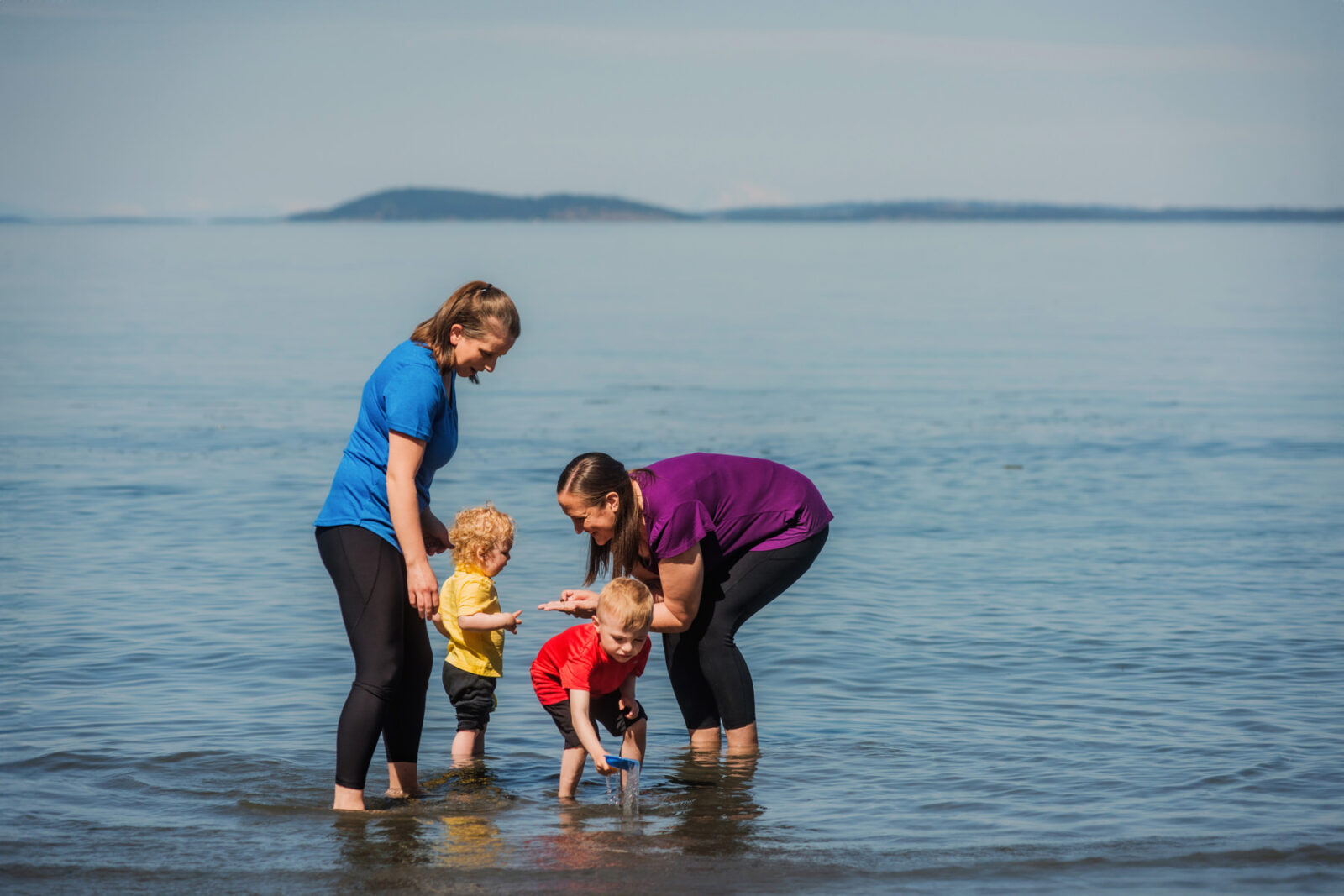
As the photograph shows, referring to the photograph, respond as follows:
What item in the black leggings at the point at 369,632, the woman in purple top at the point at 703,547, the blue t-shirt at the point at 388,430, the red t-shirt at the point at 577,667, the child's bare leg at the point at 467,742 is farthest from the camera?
the child's bare leg at the point at 467,742

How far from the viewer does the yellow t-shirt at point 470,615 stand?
18.0 feet

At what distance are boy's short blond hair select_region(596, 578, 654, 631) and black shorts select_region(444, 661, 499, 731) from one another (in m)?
0.95

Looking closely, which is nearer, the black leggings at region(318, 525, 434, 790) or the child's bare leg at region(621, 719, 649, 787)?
the black leggings at region(318, 525, 434, 790)

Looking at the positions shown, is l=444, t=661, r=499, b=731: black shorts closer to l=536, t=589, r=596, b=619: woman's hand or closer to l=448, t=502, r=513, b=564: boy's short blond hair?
l=448, t=502, r=513, b=564: boy's short blond hair

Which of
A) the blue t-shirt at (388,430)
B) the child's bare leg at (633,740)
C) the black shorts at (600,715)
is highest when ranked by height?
the blue t-shirt at (388,430)

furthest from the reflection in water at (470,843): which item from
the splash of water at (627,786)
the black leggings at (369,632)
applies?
the splash of water at (627,786)

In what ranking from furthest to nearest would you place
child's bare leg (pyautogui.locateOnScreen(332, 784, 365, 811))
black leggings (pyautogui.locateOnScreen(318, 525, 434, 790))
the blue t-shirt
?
1. child's bare leg (pyautogui.locateOnScreen(332, 784, 365, 811))
2. black leggings (pyautogui.locateOnScreen(318, 525, 434, 790))
3. the blue t-shirt

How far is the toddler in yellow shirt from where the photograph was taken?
5.46m

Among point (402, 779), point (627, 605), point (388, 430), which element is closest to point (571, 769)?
point (402, 779)

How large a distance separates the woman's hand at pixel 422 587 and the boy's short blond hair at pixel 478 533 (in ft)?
2.61

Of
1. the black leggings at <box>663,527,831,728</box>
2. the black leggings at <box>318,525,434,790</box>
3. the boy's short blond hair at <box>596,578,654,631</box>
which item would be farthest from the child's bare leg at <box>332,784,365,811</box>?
the black leggings at <box>663,527,831,728</box>

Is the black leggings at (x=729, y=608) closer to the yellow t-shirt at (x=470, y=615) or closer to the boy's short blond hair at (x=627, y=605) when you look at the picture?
the boy's short blond hair at (x=627, y=605)

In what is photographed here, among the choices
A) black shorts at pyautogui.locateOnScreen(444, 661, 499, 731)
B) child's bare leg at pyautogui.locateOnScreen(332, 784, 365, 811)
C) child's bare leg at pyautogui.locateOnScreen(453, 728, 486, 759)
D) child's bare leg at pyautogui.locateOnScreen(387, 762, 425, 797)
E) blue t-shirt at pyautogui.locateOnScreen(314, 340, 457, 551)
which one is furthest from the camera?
child's bare leg at pyautogui.locateOnScreen(453, 728, 486, 759)

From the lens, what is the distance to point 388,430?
15.2 feet
